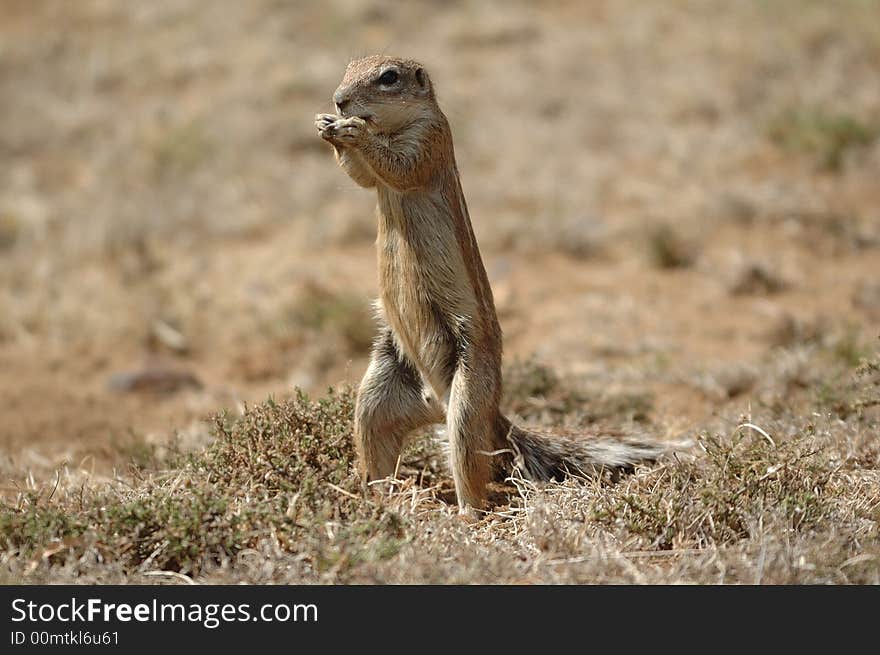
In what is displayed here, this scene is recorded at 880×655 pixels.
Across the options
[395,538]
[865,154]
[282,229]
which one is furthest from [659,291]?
[395,538]

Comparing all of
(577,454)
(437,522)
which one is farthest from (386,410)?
(577,454)

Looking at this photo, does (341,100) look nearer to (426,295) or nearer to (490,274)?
(426,295)

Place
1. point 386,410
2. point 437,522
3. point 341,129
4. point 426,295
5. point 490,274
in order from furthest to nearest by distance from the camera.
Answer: point 490,274 → point 386,410 → point 426,295 → point 341,129 → point 437,522

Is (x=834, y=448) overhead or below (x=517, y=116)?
below

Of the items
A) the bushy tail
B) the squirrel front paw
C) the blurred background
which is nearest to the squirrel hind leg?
the bushy tail

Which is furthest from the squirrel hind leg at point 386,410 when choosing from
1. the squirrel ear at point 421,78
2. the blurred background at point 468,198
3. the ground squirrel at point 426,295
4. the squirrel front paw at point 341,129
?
the blurred background at point 468,198

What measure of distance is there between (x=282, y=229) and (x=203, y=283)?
4.18 ft

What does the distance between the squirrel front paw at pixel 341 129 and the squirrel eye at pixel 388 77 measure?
0.90 feet

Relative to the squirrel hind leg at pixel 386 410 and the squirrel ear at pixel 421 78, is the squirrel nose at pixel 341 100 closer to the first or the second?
the squirrel ear at pixel 421 78

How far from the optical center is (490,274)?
378 inches

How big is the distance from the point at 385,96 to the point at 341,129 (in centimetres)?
32

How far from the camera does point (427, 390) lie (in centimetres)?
480

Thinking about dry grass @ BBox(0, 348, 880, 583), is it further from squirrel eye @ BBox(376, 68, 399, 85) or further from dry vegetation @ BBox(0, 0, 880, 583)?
squirrel eye @ BBox(376, 68, 399, 85)
